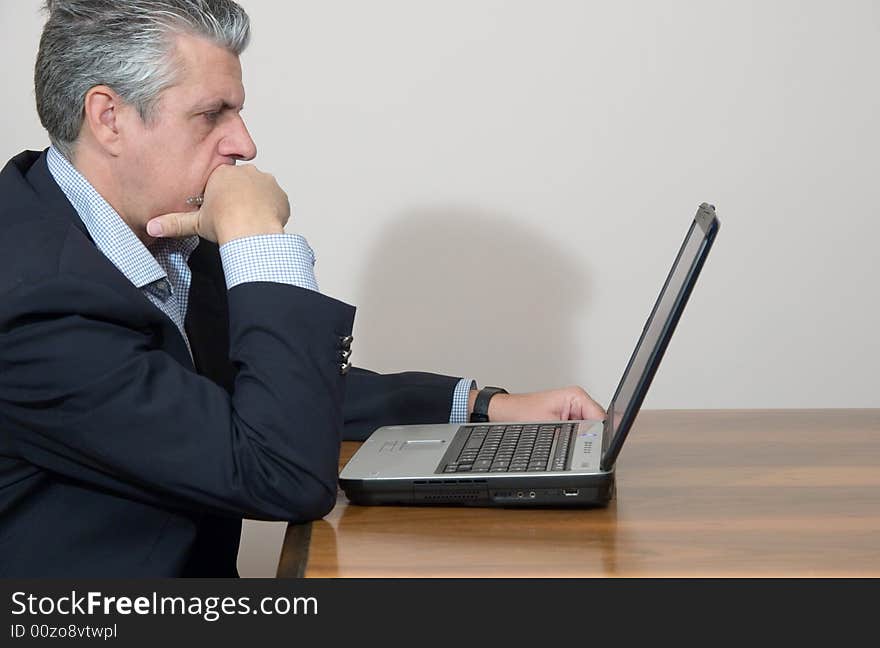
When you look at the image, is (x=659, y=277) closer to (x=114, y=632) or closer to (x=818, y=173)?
(x=818, y=173)

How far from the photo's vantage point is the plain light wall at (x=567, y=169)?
8.87ft

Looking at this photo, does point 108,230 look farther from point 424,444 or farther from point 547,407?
point 547,407

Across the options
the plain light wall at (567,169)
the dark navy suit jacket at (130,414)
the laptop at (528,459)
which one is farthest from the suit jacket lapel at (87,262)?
the plain light wall at (567,169)

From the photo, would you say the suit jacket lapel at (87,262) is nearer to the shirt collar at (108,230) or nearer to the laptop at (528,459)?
the shirt collar at (108,230)

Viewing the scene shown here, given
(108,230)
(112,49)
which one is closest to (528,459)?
(108,230)

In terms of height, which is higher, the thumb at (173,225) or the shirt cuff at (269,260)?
the shirt cuff at (269,260)

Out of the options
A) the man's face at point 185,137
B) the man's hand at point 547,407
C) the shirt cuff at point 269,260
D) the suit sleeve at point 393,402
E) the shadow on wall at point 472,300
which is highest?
the man's face at point 185,137

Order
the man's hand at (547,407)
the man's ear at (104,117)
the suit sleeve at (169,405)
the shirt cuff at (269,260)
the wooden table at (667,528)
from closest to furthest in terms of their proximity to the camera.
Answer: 1. the wooden table at (667,528)
2. the suit sleeve at (169,405)
3. the shirt cuff at (269,260)
4. the man's ear at (104,117)
5. the man's hand at (547,407)

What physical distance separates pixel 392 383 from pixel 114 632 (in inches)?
28.0

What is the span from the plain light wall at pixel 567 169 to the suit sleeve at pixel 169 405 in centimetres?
150

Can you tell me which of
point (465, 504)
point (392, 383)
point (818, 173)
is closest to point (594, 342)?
point (818, 173)

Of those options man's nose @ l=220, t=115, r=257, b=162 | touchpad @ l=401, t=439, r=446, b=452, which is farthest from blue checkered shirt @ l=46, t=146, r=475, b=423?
touchpad @ l=401, t=439, r=446, b=452

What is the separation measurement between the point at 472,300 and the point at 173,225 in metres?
1.42

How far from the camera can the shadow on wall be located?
2760 mm
